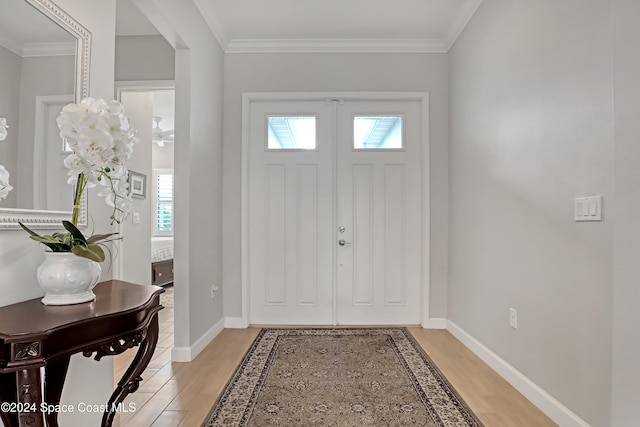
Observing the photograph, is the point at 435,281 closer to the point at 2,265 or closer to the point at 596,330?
the point at 596,330

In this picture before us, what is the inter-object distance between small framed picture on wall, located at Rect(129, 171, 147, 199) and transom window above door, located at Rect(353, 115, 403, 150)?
8.18 feet

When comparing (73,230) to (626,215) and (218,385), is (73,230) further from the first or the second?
(626,215)

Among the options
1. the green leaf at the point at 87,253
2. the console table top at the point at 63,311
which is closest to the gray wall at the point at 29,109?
the green leaf at the point at 87,253

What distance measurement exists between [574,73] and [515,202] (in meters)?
0.82

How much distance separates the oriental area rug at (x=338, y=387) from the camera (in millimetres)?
1906

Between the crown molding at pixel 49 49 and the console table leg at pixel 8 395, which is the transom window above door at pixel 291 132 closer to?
the crown molding at pixel 49 49

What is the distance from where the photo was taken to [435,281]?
11.7ft

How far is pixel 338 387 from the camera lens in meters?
2.25

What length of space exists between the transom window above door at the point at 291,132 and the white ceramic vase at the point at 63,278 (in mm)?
2559

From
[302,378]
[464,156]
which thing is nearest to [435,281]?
[464,156]

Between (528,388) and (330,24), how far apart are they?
10.5ft

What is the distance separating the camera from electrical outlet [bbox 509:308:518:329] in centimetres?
228

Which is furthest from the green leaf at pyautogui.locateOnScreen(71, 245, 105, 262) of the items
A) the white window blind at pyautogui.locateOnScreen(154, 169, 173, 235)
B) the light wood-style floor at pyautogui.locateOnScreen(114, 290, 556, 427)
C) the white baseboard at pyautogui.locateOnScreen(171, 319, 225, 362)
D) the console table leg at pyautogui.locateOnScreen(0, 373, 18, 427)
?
the white window blind at pyautogui.locateOnScreen(154, 169, 173, 235)

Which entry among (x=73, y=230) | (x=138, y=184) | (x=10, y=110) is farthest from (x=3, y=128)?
(x=138, y=184)
